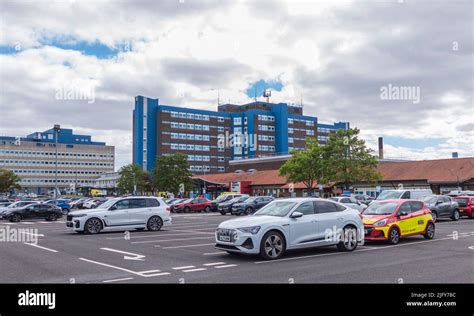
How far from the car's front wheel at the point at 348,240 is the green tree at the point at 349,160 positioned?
41192 millimetres

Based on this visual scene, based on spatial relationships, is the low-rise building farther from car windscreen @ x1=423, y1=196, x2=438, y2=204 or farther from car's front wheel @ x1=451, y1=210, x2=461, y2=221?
car's front wheel @ x1=451, y1=210, x2=461, y2=221

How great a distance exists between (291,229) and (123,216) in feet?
35.5

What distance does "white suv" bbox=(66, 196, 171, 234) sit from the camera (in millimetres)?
20953

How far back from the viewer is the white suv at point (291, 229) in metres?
12.2

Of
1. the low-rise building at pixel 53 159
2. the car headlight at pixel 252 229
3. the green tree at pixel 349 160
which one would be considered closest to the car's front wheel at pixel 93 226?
the car headlight at pixel 252 229

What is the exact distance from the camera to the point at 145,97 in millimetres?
115750

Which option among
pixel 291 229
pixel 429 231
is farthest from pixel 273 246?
pixel 429 231

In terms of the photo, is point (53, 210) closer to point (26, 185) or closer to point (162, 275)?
point (162, 275)

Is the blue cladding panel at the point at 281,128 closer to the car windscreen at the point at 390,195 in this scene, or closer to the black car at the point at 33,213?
the black car at the point at 33,213

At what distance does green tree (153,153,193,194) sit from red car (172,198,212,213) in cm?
3291

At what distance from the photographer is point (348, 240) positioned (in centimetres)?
1401
